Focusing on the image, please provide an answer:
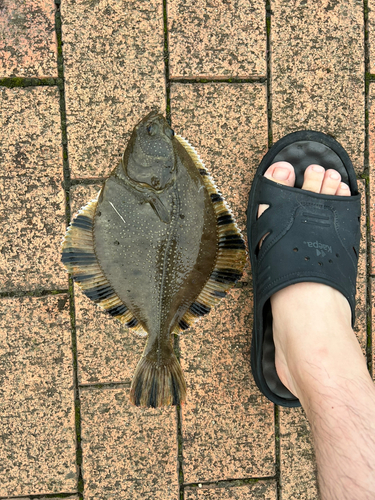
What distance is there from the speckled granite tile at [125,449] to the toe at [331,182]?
70.8 inches

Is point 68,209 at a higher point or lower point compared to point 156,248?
higher

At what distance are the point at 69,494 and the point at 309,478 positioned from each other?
1.67m

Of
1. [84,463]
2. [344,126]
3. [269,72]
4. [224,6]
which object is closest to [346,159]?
[344,126]

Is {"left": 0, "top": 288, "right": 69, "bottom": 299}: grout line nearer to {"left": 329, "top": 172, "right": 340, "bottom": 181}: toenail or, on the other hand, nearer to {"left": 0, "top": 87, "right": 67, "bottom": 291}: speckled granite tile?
{"left": 0, "top": 87, "right": 67, "bottom": 291}: speckled granite tile

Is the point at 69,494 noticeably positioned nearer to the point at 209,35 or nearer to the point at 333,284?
the point at 333,284

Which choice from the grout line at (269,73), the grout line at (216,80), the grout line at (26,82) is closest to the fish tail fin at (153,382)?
the grout line at (269,73)

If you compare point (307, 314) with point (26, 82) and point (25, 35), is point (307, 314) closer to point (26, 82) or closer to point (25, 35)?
point (26, 82)

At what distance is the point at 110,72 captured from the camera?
246 cm

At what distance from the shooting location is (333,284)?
2.27 meters

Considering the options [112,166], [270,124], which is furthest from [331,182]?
[112,166]

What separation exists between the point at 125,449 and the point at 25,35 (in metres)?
2.84

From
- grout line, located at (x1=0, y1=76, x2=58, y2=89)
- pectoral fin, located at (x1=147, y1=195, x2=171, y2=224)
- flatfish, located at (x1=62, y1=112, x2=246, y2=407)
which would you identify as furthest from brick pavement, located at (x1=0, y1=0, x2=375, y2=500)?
pectoral fin, located at (x1=147, y1=195, x2=171, y2=224)

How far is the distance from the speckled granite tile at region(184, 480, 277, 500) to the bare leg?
869mm

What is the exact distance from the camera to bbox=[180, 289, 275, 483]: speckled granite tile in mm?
2541
